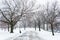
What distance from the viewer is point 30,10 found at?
33812 mm

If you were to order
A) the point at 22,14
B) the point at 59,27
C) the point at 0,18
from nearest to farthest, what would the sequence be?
the point at 22,14
the point at 0,18
the point at 59,27

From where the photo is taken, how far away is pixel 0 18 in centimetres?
3684

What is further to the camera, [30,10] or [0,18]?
[0,18]

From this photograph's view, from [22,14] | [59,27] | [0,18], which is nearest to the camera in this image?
[22,14]

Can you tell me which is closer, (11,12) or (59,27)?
(11,12)

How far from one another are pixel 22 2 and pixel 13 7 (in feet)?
10.2

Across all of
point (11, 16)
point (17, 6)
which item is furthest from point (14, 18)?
point (17, 6)

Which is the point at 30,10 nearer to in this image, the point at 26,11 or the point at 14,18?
the point at 26,11

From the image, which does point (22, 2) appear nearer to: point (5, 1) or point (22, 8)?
point (22, 8)

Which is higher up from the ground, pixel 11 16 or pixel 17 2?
pixel 17 2

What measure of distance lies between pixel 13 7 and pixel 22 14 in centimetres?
370

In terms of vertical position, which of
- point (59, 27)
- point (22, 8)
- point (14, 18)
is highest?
point (22, 8)

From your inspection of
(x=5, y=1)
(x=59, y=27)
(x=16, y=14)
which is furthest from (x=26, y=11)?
(x=59, y=27)

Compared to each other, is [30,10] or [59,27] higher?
[30,10]
